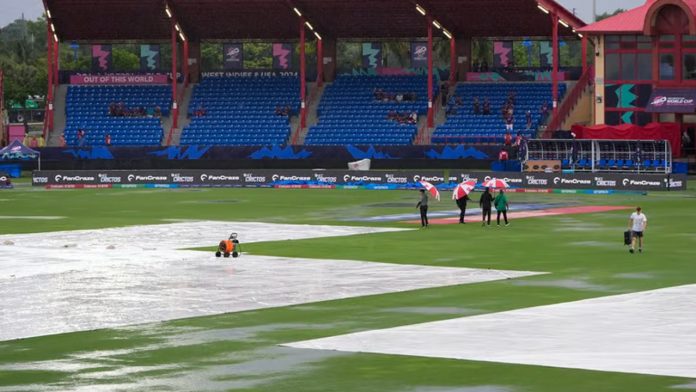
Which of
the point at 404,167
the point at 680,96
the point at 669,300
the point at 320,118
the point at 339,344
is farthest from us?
the point at 320,118

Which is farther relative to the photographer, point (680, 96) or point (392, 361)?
point (680, 96)

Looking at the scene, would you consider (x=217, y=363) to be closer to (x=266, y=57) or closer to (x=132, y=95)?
(x=132, y=95)

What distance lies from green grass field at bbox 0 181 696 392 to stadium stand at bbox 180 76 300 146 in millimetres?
37726

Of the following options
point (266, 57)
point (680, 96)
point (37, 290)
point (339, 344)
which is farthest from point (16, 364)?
point (266, 57)

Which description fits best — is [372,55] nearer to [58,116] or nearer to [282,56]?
[282,56]

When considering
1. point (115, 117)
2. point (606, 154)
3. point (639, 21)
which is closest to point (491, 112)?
point (639, 21)

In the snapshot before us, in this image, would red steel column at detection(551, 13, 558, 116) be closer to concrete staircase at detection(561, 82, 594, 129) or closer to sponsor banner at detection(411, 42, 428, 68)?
concrete staircase at detection(561, 82, 594, 129)

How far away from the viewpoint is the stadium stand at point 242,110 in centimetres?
9819

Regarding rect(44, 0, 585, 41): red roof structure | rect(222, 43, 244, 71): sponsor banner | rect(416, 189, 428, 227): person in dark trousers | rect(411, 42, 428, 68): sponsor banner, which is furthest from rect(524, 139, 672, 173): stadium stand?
rect(222, 43, 244, 71): sponsor banner

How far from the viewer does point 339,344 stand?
2441cm

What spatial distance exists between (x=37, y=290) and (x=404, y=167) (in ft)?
193

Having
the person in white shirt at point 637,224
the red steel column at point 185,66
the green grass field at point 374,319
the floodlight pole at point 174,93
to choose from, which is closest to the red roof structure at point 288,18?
the red steel column at point 185,66

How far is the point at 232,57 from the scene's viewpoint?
4168 inches

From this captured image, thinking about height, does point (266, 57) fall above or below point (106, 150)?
above
